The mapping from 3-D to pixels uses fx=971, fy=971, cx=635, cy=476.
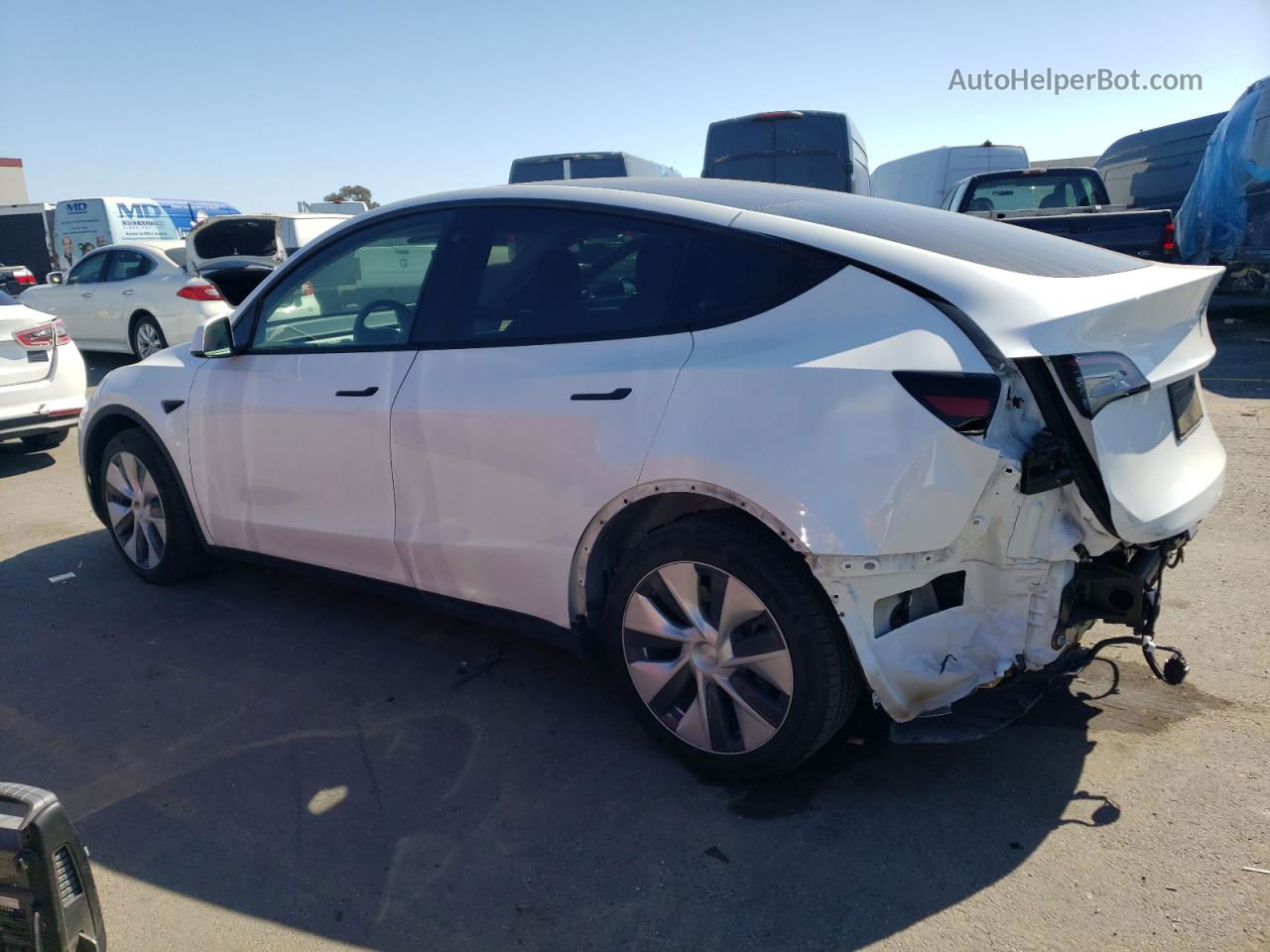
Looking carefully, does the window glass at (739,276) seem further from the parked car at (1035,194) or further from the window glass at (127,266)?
the window glass at (127,266)

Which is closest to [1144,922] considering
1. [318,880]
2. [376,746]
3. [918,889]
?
[918,889]

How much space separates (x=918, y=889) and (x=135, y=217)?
2592cm

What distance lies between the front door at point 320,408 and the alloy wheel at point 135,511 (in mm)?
407

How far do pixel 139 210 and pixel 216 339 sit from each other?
23.0m

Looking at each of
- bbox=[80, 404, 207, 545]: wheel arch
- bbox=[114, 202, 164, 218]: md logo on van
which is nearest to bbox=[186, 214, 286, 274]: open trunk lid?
bbox=[80, 404, 207, 545]: wheel arch

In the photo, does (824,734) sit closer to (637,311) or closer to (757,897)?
(757,897)

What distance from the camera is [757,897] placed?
252cm

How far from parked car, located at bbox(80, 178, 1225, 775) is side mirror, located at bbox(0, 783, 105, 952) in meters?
1.65

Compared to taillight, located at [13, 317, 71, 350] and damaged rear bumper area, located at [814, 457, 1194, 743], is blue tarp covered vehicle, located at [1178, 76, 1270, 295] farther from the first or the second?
taillight, located at [13, 317, 71, 350]

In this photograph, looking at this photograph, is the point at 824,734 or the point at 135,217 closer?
the point at 824,734

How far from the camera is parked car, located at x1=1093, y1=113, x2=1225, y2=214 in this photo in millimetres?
14984

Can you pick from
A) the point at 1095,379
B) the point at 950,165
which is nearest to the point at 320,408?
the point at 1095,379

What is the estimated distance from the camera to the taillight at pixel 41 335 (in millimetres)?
7301

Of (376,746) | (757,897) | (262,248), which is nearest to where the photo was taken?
(757,897)
